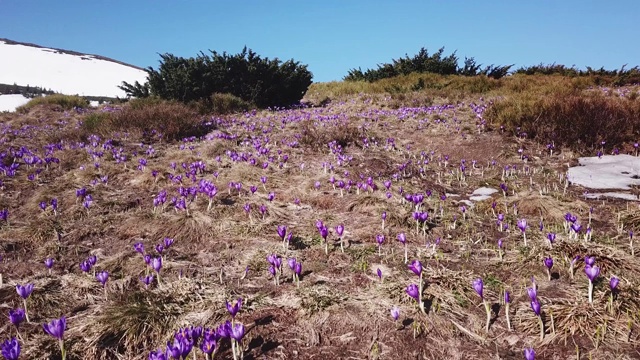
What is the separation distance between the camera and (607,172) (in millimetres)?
6527

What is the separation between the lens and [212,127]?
11.6 metres

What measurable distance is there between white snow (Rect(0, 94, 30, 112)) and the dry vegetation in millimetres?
12126

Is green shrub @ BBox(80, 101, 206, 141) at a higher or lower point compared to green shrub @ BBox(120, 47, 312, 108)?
lower

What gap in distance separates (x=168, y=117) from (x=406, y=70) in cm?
1644

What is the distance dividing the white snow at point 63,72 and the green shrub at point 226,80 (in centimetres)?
979

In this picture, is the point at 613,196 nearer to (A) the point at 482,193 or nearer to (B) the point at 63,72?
(A) the point at 482,193

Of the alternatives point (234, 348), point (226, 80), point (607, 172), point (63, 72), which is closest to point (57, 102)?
point (226, 80)

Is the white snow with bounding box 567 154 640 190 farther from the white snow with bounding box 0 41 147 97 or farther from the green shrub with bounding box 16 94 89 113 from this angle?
the white snow with bounding box 0 41 147 97

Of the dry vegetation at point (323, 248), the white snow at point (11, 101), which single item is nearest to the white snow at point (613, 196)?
the dry vegetation at point (323, 248)

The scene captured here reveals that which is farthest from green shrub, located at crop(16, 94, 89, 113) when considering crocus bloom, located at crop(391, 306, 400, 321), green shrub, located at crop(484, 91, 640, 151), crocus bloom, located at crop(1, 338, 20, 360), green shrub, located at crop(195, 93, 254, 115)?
crocus bloom, located at crop(391, 306, 400, 321)

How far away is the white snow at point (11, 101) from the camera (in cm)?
1878

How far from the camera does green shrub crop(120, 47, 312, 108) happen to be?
15758 millimetres

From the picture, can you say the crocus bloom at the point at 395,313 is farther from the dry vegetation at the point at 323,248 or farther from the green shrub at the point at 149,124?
the green shrub at the point at 149,124

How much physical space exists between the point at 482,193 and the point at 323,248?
3.22 m
